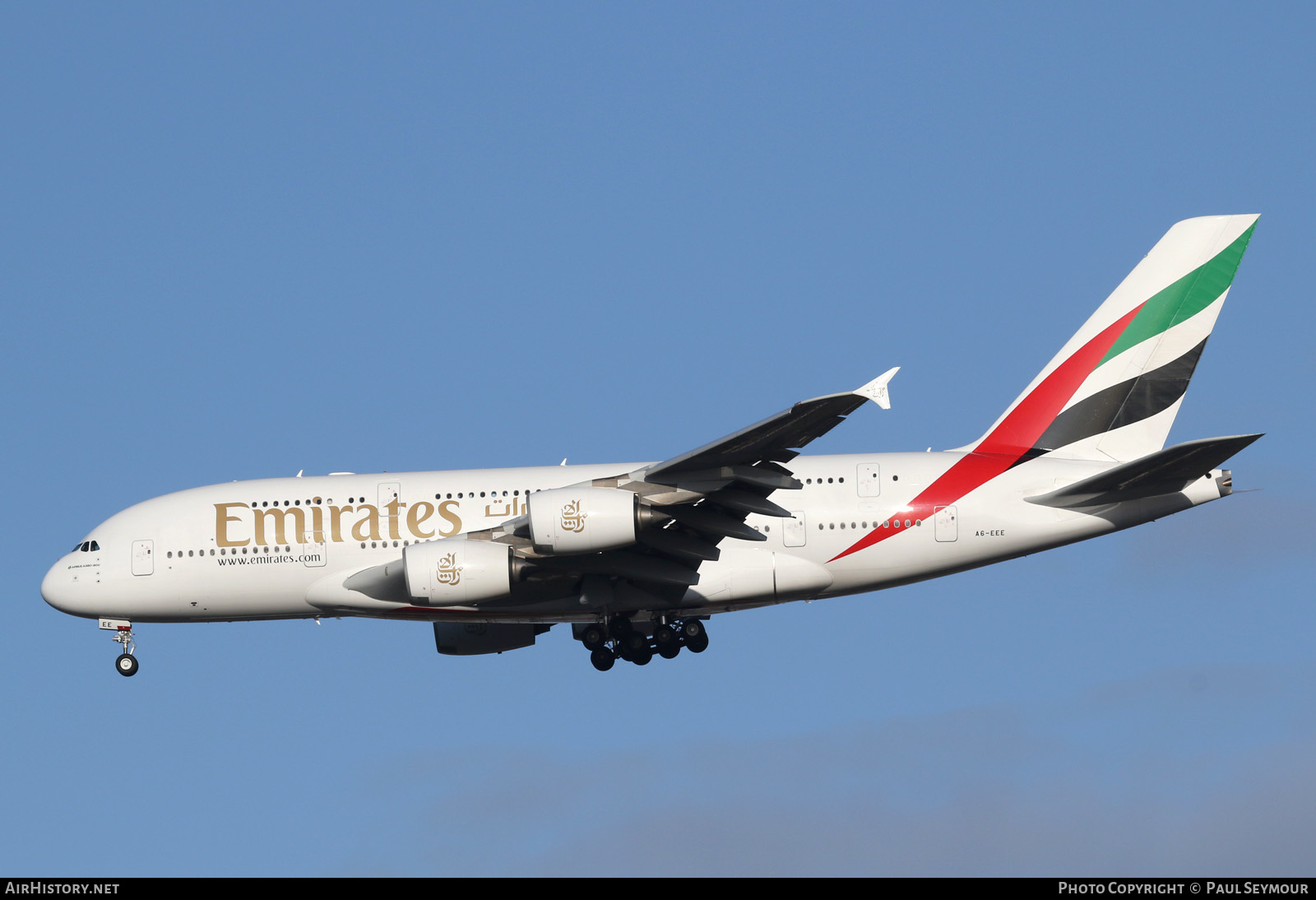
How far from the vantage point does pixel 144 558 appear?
31094 millimetres

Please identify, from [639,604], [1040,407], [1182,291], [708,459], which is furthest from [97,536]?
[1182,291]

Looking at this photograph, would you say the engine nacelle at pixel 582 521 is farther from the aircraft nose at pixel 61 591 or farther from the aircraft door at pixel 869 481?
the aircraft nose at pixel 61 591

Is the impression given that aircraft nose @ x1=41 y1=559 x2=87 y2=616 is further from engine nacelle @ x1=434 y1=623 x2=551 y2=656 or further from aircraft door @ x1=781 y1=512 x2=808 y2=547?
Answer: aircraft door @ x1=781 y1=512 x2=808 y2=547

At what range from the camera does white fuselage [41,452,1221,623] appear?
29062mm

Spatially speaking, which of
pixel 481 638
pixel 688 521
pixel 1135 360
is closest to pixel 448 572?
pixel 688 521

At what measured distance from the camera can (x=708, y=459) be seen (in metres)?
26.9

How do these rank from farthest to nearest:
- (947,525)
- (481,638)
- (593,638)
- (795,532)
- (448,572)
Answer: (481,638) → (593,638) → (795,532) → (947,525) → (448,572)

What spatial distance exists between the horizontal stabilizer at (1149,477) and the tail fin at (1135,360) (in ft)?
4.83

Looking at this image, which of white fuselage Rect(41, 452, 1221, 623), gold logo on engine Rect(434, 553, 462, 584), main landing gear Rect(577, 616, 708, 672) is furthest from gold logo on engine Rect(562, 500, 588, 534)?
main landing gear Rect(577, 616, 708, 672)

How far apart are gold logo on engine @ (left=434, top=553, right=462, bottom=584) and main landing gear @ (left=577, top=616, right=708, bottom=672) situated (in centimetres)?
362

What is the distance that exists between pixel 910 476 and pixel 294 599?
38.5 ft

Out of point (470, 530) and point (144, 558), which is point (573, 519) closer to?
point (470, 530)

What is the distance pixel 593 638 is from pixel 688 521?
3994 mm
